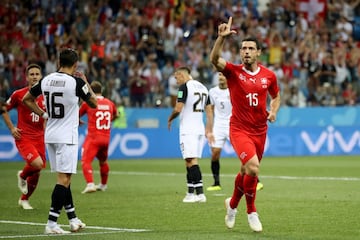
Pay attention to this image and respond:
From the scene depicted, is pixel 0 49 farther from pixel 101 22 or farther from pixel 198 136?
pixel 198 136

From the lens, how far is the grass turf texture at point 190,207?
1302cm

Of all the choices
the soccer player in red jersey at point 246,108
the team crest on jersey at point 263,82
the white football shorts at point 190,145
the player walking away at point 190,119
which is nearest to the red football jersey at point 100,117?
the player walking away at point 190,119

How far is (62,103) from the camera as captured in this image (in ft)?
42.7

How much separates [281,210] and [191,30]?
2107 cm

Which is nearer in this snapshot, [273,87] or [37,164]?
[273,87]

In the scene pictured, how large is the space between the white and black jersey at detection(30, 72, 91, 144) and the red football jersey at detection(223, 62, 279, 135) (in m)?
2.05

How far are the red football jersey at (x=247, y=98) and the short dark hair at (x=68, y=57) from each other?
6.86 feet

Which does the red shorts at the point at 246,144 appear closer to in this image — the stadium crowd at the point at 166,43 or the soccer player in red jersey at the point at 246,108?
the soccer player in red jersey at the point at 246,108

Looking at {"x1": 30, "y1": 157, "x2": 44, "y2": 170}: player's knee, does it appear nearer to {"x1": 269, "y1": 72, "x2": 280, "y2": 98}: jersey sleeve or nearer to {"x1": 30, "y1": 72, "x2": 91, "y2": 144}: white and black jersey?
{"x1": 30, "y1": 72, "x2": 91, "y2": 144}: white and black jersey

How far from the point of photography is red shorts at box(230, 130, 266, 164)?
13094mm

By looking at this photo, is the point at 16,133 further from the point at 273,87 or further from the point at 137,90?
the point at 137,90

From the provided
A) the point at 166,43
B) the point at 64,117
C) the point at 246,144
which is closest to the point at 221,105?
the point at 246,144

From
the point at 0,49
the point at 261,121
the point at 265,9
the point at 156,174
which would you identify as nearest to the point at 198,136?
the point at 261,121

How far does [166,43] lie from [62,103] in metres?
22.1
